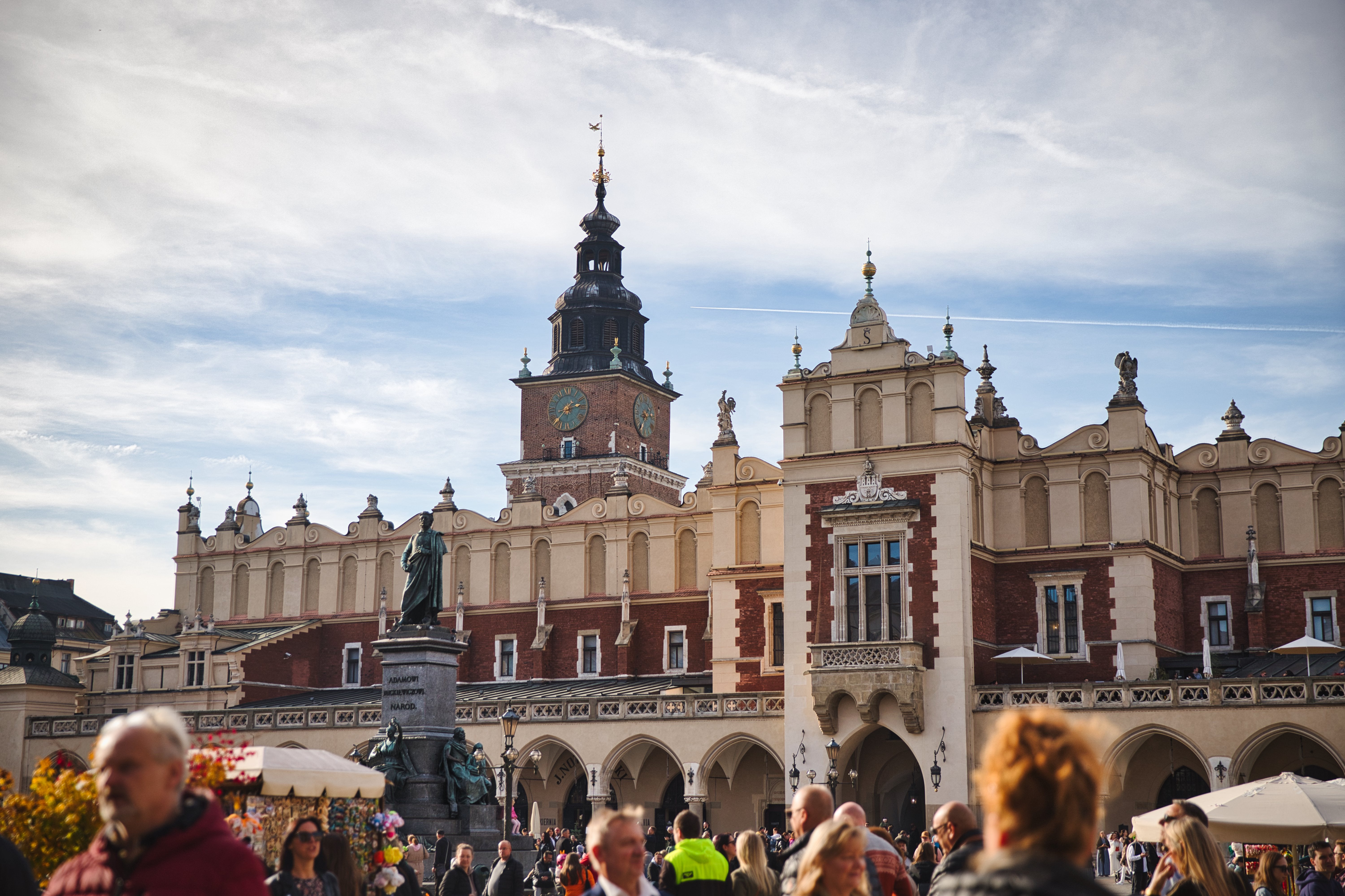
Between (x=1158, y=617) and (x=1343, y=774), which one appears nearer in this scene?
(x=1343, y=774)

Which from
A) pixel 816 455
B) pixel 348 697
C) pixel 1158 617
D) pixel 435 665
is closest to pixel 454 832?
pixel 435 665

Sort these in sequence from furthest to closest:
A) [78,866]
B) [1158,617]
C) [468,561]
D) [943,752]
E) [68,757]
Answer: [468,561] < [68,757] < [1158,617] < [943,752] < [78,866]

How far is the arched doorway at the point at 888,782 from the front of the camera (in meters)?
37.6

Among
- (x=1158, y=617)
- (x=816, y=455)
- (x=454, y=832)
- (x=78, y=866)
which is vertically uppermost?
(x=816, y=455)

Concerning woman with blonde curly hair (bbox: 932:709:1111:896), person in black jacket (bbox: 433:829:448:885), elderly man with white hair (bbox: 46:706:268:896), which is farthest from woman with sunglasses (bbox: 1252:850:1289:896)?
person in black jacket (bbox: 433:829:448:885)

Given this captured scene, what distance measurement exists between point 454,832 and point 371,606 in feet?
90.5

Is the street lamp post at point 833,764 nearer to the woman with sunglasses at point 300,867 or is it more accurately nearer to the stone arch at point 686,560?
the stone arch at point 686,560

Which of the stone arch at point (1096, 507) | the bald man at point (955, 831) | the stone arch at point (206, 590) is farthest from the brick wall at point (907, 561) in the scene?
the bald man at point (955, 831)

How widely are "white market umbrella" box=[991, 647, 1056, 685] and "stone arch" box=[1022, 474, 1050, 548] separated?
→ 332cm

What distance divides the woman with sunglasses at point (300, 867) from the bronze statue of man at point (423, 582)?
1619 cm

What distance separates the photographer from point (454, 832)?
77.9 feet

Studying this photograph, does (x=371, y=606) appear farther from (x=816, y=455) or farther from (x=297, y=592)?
(x=816, y=455)

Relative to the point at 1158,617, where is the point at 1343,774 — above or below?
below

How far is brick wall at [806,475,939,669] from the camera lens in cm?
3634
